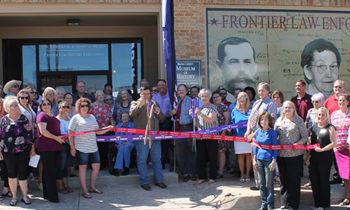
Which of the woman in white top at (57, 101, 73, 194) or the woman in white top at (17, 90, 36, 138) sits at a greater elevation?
the woman in white top at (17, 90, 36, 138)

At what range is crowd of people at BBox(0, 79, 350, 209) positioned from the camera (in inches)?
241

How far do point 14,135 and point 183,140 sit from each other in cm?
313

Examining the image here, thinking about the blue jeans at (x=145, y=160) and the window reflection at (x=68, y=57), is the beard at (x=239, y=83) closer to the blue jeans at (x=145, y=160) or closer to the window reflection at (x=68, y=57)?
the blue jeans at (x=145, y=160)

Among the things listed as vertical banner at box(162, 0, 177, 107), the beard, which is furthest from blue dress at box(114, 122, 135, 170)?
the beard

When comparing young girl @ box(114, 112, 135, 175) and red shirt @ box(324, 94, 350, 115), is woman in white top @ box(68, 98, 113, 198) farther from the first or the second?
red shirt @ box(324, 94, 350, 115)

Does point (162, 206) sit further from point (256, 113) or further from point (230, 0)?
point (230, 0)

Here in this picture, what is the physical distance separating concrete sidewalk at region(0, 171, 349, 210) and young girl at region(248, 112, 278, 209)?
A: 1.38 feet

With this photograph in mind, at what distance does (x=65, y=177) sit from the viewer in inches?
273

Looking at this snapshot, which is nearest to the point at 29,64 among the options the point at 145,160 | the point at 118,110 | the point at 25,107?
the point at 118,110

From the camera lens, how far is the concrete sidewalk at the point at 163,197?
645 centimetres

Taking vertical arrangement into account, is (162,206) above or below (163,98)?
below

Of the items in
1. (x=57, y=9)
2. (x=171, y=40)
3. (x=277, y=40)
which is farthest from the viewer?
(x=277, y=40)

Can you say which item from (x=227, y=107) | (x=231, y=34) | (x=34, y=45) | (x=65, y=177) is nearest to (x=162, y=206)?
(x=65, y=177)

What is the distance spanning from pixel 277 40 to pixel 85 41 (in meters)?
5.56
